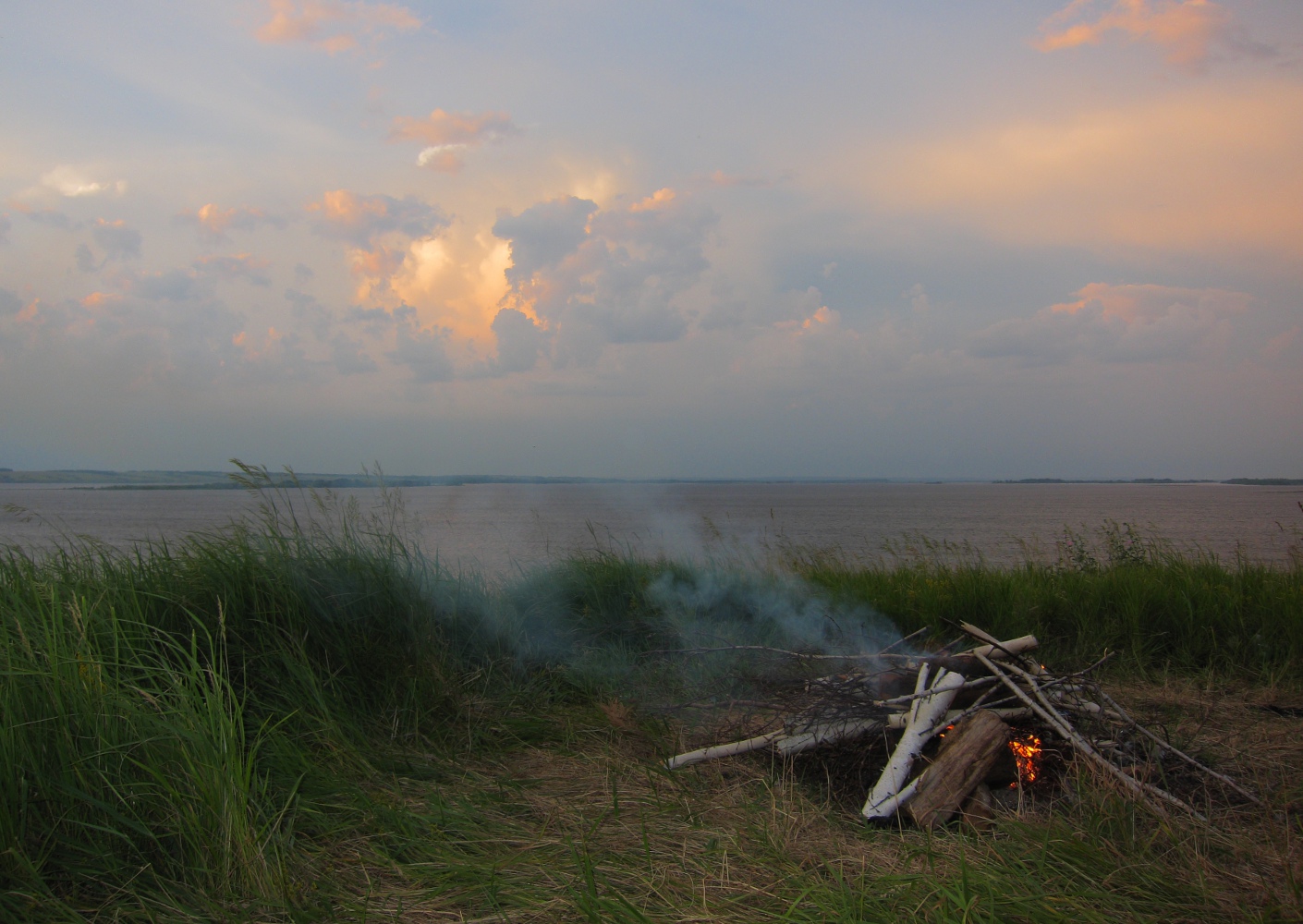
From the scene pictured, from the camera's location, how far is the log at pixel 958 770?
3451mm

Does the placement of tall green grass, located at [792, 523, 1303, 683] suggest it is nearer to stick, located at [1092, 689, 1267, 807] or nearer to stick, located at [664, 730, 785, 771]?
stick, located at [1092, 689, 1267, 807]

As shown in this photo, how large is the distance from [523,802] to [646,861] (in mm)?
887

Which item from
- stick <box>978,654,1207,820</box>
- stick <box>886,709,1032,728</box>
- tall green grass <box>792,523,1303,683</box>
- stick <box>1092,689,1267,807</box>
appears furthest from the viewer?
tall green grass <box>792,523,1303,683</box>

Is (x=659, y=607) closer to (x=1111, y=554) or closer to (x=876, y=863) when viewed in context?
(x=876, y=863)

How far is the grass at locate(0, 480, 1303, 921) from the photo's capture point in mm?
2596

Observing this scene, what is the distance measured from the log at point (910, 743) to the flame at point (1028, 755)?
357mm

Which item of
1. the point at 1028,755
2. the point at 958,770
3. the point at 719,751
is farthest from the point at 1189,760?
the point at 719,751

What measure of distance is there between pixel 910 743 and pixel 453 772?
2.26 metres

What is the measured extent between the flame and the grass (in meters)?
0.26

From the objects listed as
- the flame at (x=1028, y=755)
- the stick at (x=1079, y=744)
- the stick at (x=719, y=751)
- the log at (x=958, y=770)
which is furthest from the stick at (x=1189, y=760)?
the stick at (x=719, y=751)

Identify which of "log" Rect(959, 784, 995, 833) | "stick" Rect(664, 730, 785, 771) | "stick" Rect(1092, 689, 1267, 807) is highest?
"stick" Rect(1092, 689, 1267, 807)

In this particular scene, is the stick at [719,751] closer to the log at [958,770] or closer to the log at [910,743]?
the log at [910,743]

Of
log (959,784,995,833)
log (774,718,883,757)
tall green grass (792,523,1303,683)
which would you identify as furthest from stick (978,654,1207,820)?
tall green grass (792,523,1303,683)

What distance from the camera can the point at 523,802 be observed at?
11.6 ft
